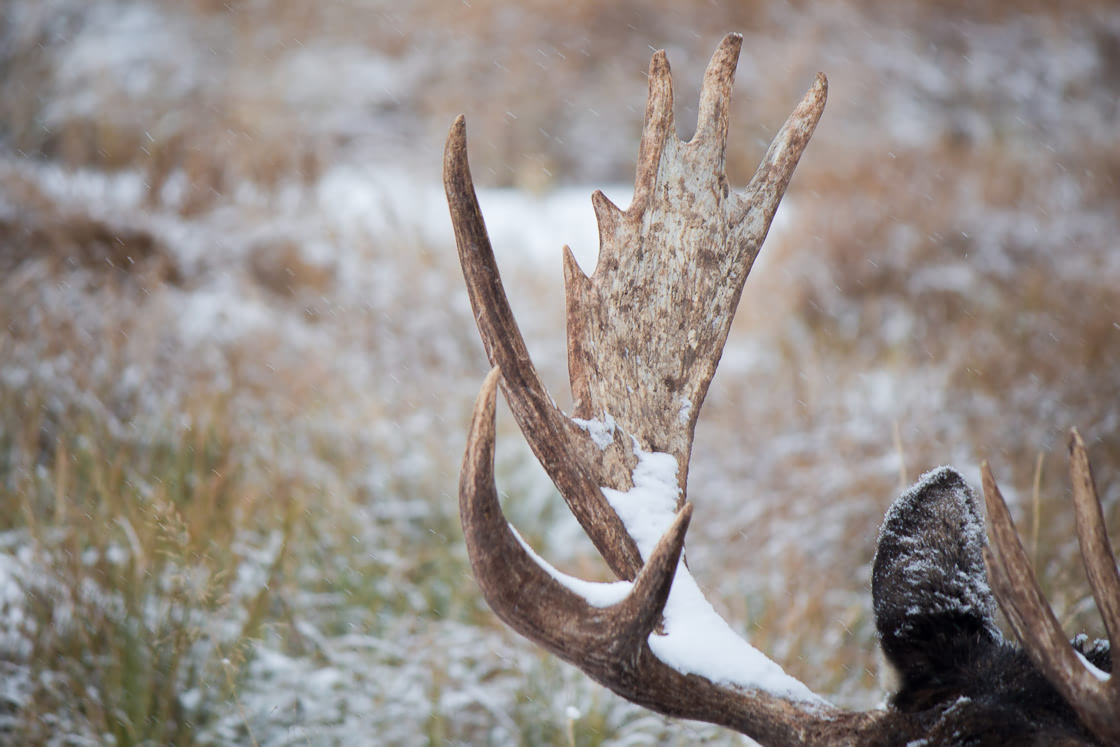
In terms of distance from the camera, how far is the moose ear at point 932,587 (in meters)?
0.77

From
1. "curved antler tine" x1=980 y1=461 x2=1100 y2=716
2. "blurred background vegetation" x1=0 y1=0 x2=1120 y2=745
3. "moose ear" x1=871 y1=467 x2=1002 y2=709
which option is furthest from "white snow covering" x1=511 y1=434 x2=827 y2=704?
"blurred background vegetation" x1=0 y1=0 x2=1120 y2=745

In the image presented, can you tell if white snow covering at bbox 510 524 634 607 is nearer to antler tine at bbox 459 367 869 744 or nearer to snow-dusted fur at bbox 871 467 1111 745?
antler tine at bbox 459 367 869 744

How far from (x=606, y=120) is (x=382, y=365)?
4.45 m

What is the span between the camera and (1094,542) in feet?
2.07

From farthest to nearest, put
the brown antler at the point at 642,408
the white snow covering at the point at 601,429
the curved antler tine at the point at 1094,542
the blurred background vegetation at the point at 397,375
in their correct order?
the blurred background vegetation at the point at 397,375
the white snow covering at the point at 601,429
the brown antler at the point at 642,408
the curved antler tine at the point at 1094,542

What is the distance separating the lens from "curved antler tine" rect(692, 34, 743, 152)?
0.96 metres

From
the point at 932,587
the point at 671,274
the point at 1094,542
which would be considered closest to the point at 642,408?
the point at 671,274

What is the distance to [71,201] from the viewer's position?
3.56 meters

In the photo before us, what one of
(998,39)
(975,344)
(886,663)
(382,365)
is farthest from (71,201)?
(998,39)

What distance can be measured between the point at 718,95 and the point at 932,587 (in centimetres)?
64

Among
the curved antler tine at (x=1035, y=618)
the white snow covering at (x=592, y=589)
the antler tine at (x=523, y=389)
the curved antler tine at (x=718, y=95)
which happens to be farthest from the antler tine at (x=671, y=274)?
the curved antler tine at (x=1035, y=618)

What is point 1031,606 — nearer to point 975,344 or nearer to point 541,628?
point 541,628

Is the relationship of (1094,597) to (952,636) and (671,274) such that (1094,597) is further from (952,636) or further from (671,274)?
(671,274)

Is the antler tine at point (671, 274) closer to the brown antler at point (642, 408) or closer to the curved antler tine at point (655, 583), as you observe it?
the brown antler at point (642, 408)
